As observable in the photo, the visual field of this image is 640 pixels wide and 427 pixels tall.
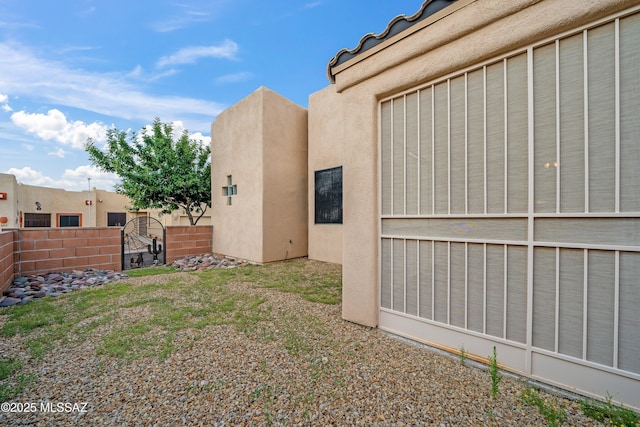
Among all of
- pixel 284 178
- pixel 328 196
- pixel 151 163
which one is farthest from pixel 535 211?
pixel 151 163

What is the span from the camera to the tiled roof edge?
2.69 metres

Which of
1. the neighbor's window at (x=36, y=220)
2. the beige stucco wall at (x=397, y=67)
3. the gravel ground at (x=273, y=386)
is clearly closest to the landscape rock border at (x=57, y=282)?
the gravel ground at (x=273, y=386)

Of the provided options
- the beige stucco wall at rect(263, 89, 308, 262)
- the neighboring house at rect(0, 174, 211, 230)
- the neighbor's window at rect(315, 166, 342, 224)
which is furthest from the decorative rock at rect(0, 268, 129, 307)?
the neighboring house at rect(0, 174, 211, 230)

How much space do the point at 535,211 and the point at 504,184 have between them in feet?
1.17

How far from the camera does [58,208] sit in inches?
796

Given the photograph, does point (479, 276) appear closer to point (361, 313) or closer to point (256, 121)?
point (361, 313)

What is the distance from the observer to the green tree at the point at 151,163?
33.7 ft

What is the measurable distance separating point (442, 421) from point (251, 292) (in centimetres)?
396

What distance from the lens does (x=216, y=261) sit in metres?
8.71

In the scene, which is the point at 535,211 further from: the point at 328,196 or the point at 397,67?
the point at 328,196

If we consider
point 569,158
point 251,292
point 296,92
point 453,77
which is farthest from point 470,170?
point 296,92

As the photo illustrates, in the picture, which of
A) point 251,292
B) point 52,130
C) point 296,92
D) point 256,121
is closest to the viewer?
point 251,292

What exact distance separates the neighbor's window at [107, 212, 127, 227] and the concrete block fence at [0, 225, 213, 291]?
20.7m

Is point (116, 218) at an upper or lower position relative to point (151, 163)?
lower
